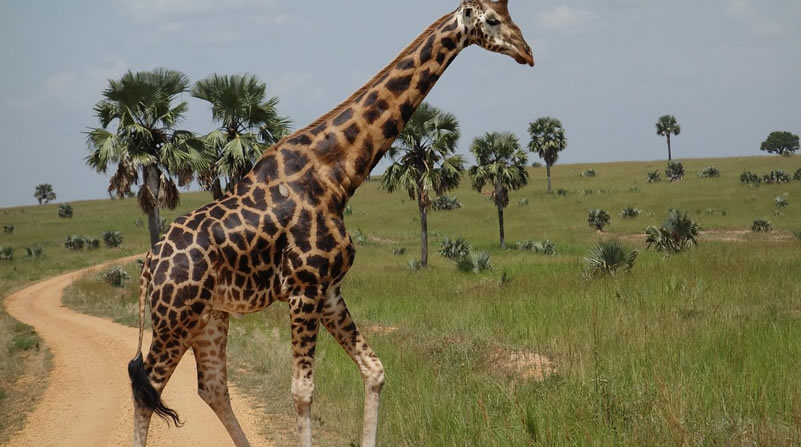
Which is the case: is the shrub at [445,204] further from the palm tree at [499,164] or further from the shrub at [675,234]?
the shrub at [675,234]

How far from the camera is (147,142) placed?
2278 cm

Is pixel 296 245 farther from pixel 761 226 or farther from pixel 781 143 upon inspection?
pixel 781 143

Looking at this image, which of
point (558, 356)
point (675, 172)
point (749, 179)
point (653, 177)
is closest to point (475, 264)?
point (558, 356)

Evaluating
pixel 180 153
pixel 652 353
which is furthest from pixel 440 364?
pixel 180 153

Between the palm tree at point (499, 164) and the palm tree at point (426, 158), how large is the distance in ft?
42.1

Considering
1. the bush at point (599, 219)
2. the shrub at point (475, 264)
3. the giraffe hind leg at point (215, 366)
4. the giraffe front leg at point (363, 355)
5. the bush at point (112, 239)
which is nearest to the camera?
the giraffe front leg at point (363, 355)

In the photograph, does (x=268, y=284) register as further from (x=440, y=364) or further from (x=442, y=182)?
(x=442, y=182)

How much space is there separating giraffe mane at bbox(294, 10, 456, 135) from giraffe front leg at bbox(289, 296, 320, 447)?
5.13 feet

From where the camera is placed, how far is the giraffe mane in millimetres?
5734

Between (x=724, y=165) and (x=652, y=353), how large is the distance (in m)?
86.9

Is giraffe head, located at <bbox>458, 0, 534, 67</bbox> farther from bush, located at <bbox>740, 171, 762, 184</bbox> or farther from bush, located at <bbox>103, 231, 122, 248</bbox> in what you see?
bush, located at <bbox>740, 171, 762, 184</bbox>

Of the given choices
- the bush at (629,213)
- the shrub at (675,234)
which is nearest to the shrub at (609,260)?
the shrub at (675,234)

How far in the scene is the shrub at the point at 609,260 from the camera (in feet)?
60.8

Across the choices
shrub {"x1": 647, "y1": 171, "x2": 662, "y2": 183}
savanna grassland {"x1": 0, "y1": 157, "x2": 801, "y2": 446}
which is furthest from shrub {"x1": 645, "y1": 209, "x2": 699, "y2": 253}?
shrub {"x1": 647, "y1": 171, "x2": 662, "y2": 183}
